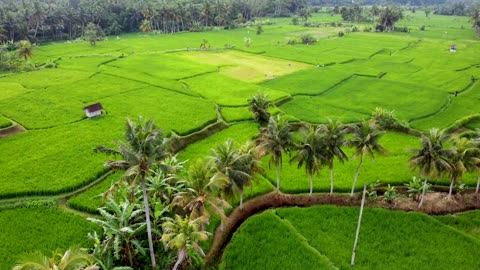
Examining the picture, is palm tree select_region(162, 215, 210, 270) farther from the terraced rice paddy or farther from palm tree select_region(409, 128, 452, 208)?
palm tree select_region(409, 128, 452, 208)

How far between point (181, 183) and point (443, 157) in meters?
17.4

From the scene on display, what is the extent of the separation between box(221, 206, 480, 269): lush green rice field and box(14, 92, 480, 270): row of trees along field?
2.29 metres

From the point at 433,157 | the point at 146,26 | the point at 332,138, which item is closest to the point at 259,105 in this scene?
the point at 332,138

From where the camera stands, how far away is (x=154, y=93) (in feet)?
168

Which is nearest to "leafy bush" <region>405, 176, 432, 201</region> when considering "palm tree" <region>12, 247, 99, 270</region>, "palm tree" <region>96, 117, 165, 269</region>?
"palm tree" <region>96, 117, 165, 269</region>

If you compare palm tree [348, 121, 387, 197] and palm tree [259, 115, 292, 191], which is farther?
palm tree [259, 115, 292, 191]

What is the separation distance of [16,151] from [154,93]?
20.1 meters

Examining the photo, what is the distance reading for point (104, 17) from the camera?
10762cm

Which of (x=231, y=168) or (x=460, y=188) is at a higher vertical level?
(x=231, y=168)

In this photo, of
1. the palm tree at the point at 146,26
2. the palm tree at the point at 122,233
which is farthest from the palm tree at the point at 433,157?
the palm tree at the point at 146,26

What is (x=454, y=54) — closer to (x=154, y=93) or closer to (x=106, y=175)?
(x=154, y=93)

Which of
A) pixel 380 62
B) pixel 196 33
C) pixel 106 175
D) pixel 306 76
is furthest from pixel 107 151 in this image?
pixel 196 33

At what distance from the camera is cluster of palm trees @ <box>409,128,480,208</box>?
25.9 m

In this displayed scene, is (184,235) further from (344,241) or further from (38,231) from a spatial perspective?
(38,231)
